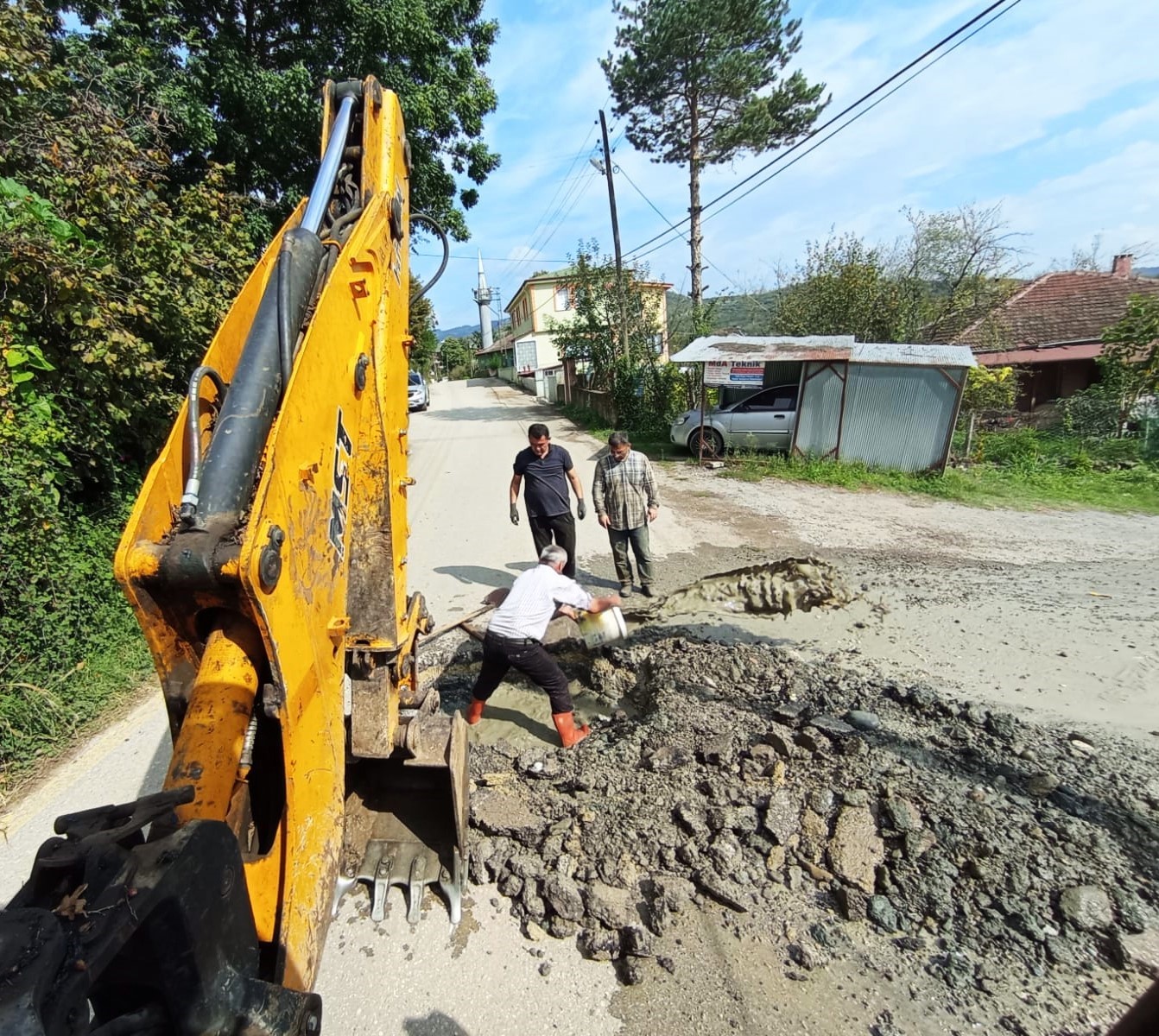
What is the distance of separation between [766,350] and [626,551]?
7.86m

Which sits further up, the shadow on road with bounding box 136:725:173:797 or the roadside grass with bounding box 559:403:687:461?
the roadside grass with bounding box 559:403:687:461

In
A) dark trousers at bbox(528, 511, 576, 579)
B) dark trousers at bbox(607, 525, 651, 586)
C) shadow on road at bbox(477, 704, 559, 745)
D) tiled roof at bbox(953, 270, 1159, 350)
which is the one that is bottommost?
shadow on road at bbox(477, 704, 559, 745)

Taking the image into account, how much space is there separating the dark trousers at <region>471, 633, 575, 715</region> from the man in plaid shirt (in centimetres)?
258

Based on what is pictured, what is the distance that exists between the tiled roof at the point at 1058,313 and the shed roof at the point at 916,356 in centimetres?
753

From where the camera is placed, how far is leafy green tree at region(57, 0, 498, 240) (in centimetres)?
789

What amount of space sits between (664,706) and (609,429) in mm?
13984

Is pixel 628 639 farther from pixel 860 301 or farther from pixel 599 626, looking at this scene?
pixel 860 301

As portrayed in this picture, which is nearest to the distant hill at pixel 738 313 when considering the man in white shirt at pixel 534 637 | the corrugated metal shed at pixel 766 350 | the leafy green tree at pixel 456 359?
the corrugated metal shed at pixel 766 350

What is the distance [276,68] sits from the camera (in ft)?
30.8

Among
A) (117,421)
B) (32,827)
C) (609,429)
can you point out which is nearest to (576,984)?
(32,827)

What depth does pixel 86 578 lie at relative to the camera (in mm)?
5051

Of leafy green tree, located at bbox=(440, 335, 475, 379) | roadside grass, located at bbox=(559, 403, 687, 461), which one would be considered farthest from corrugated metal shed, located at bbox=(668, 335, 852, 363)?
leafy green tree, located at bbox=(440, 335, 475, 379)

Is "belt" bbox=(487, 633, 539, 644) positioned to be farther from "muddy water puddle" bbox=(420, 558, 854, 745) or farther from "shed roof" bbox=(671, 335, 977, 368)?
"shed roof" bbox=(671, 335, 977, 368)

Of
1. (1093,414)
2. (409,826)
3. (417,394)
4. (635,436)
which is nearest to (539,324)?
(417,394)
